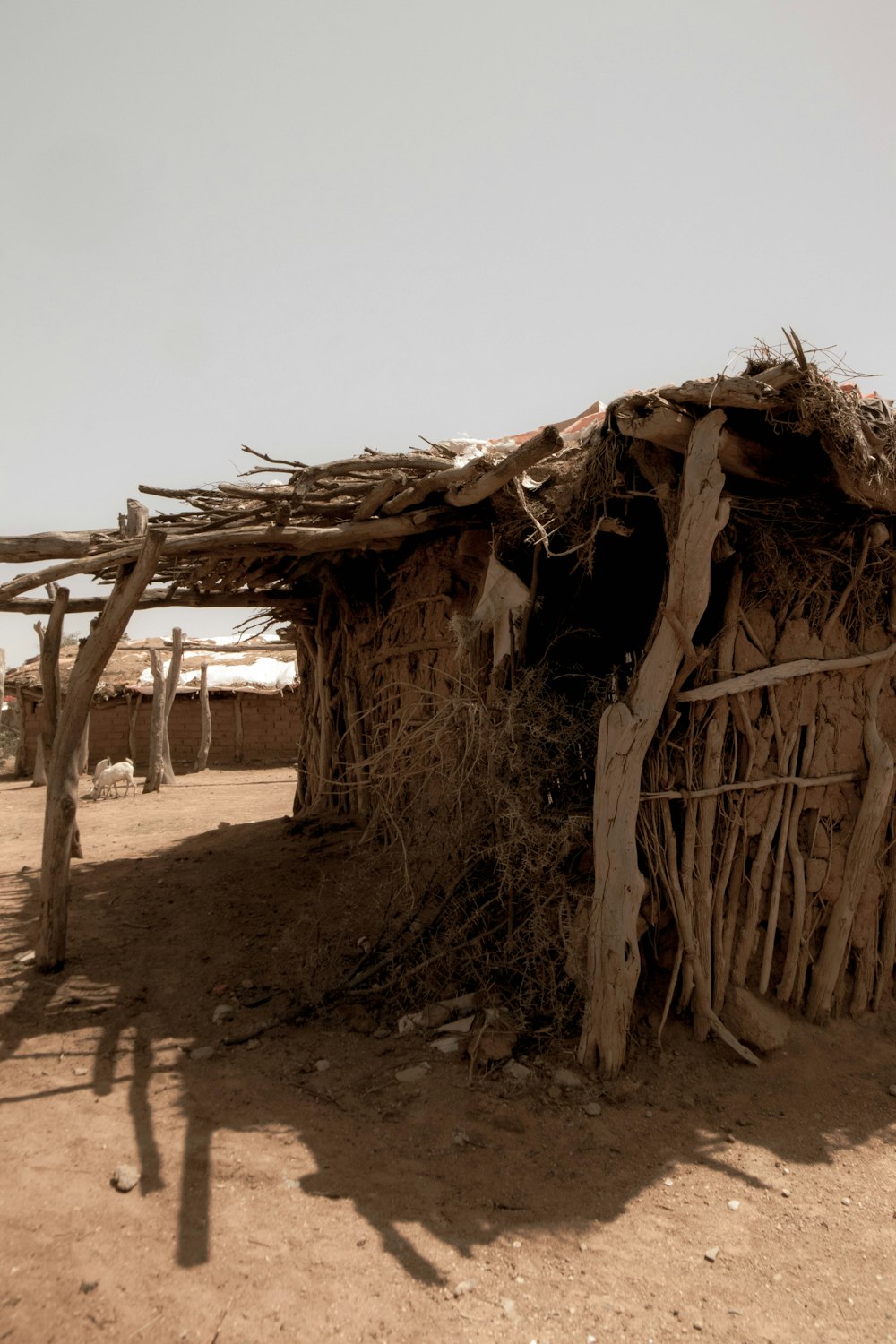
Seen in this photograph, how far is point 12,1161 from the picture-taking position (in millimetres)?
3172

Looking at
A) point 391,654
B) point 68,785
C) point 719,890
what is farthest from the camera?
point 391,654

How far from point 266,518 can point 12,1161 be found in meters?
3.30

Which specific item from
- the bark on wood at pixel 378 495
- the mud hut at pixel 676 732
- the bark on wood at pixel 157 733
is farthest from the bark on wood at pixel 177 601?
the bark on wood at pixel 157 733

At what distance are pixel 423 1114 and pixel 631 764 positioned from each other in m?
1.63

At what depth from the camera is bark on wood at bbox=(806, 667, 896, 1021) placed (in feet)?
13.5

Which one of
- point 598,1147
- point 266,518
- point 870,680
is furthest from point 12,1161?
point 870,680

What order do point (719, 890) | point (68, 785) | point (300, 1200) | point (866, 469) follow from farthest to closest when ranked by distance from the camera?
point (68, 785), point (719, 890), point (866, 469), point (300, 1200)

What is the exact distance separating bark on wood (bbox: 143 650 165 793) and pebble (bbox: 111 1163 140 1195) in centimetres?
1008

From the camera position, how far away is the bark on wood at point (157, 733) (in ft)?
42.1

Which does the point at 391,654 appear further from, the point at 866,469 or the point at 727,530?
the point at 866,469

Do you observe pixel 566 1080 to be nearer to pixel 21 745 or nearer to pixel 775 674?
pixel 775 674

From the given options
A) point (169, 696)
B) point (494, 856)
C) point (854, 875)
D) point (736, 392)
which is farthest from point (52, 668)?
point (169, 696)

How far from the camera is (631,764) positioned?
385 cm

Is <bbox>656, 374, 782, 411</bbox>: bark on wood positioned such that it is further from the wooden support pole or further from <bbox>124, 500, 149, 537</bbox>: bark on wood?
the wooden support pole
